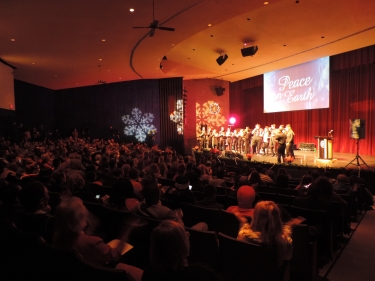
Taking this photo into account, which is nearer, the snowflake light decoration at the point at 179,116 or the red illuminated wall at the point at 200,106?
the snowflake light decoration at the point at 179,116

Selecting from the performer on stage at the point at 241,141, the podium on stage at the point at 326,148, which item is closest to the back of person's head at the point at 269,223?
the podium on stage at the point at 326,148

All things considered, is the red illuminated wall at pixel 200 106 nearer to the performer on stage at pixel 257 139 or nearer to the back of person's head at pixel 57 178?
the performer on stage at pixel 257 139

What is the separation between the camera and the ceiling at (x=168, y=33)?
23.8ft

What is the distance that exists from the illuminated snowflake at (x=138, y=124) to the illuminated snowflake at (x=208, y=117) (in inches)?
110

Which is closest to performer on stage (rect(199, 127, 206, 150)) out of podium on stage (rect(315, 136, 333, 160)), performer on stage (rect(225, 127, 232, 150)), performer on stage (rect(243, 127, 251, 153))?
performer on stage (rect(225, 127, 232, 150))

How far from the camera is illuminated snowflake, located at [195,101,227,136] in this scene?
19031mm

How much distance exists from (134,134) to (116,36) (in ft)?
32.4

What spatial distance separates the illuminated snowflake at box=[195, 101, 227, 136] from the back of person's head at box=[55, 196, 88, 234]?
55.9ft

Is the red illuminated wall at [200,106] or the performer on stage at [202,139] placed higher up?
the red illuminated wall at [200,106]

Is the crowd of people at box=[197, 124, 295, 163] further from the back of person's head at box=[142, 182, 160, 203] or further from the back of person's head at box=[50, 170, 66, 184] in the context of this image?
the back of person's head at box=[142, 182, 160, 203]

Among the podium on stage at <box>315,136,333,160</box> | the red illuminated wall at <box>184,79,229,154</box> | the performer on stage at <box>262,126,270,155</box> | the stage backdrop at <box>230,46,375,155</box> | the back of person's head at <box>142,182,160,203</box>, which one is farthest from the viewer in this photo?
the red illuminated wall at <box>184,79,229,154</box>

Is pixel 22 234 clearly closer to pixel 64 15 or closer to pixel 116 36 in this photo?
pixel 64 15

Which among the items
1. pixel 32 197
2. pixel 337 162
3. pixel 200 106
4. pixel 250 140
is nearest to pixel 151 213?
pixel 32 197

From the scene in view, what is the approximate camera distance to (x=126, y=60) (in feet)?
41.6
